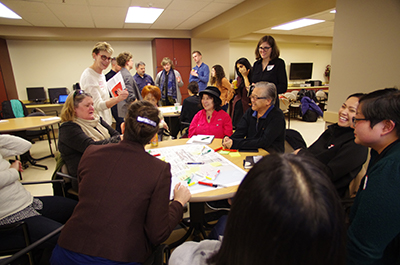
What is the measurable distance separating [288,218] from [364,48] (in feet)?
10.2

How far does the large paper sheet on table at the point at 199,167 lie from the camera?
1381mm

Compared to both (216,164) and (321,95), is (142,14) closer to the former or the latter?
(216,164)

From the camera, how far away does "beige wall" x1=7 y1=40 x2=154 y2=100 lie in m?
6.38

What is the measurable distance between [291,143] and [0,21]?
6.76 meters

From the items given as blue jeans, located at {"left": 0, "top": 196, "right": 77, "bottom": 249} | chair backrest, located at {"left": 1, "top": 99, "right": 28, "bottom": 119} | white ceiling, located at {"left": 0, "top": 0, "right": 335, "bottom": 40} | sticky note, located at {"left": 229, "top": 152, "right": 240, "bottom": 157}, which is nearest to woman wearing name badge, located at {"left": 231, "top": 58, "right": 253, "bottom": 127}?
white ceiling, located at {"left": 0, "top": 0, "right": 335, "bottom": 40}

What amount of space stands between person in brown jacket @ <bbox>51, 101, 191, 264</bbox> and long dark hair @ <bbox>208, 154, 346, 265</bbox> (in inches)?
23.4

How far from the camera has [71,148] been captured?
1.80 meters

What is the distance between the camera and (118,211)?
94 cm

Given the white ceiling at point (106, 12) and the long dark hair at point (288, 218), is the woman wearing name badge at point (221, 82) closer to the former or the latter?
the white ceiling at point (106, 12)

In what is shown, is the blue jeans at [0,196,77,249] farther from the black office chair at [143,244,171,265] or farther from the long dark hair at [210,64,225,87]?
the long dark hair at [210,64,225,87]

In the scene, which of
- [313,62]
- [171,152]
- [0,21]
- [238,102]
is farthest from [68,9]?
[313,62]

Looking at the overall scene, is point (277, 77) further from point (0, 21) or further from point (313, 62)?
point (313, 62)

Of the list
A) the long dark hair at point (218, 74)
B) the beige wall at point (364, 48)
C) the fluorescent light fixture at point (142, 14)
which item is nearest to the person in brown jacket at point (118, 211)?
the beige wall at point (364, 48)

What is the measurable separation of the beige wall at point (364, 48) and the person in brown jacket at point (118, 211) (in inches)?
111
